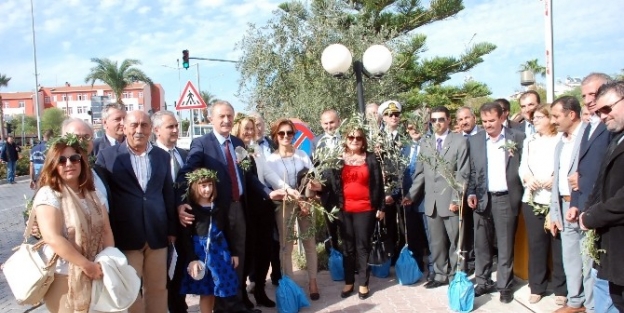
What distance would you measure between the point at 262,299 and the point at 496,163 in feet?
9.51

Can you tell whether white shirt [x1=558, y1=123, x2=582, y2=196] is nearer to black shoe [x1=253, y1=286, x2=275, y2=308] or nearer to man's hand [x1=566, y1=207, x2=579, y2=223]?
man's hand [x1=566, y1=207, x2=579, y2=223]

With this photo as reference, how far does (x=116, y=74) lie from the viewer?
4178 cm

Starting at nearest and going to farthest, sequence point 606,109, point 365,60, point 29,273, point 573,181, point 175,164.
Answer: point 29,273, point 606,109, point 573,181, point 175,164, point 365,60

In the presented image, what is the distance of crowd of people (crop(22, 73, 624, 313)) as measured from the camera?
3.34m

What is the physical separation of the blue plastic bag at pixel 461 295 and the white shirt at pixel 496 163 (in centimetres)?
102

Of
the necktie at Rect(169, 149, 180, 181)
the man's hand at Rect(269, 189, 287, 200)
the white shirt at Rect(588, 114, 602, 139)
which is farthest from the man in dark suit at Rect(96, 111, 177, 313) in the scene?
the white shirt at Rect(588, 114, 602, 139)

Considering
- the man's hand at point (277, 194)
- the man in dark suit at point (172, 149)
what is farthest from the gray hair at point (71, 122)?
the man's hand at point (277, 194)

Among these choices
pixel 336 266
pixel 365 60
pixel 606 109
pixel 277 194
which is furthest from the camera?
pixel 365 60

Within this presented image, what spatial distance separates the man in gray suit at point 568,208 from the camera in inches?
179

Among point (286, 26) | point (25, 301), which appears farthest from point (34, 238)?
point (286, 26)

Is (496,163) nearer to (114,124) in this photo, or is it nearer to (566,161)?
(566,161)

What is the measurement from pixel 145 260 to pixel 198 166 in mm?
A: 984

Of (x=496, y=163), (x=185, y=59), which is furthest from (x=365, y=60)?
(x=185, y=59)

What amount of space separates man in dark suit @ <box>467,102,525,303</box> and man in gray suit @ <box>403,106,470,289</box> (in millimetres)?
160
